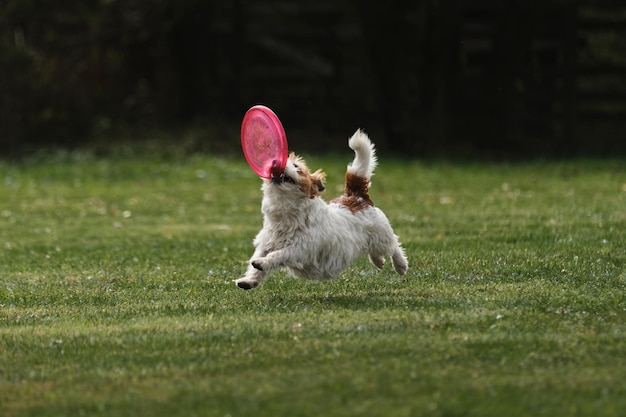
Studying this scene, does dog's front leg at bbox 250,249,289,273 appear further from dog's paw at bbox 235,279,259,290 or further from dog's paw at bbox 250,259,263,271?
dog's paw at bbox 235,279,259,290

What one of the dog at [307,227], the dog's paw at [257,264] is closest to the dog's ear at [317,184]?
the dog at [307,227]

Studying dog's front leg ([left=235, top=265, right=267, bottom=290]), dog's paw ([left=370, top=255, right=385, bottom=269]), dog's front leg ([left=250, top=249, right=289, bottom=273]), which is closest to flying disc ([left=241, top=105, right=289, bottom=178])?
dog's front leg ([left=250, top=249, right=289, bottom=273])

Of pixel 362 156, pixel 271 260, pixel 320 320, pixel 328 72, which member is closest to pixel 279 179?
pixel 271 260

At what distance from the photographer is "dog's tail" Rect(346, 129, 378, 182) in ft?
28.5

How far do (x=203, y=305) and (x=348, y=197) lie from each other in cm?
155

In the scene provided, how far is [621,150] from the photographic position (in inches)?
876

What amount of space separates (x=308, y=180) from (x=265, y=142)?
1.40 feet

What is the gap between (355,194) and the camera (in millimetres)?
8898

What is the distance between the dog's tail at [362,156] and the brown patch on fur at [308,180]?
373mm

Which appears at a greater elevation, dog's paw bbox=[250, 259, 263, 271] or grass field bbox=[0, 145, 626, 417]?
dog's paw bbox=[250, 259, 263, 271]

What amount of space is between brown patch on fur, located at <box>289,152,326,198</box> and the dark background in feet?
44.7

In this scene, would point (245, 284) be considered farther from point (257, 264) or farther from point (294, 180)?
point (294, 180)

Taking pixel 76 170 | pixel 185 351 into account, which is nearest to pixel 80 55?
pixel 76 170

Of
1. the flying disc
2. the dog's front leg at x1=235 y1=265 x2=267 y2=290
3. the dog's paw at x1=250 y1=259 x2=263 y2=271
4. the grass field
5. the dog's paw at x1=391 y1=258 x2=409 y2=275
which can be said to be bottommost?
the grass field
